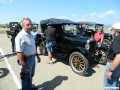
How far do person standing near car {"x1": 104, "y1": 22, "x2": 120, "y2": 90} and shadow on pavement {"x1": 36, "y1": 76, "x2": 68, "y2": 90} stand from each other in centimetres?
216

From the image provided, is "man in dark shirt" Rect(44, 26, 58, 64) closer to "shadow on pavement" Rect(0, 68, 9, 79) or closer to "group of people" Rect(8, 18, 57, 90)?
"shadow on pavement" Rect(0, 68, 9, 79)

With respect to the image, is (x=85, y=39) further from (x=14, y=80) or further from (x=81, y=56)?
(x=14, y=80)

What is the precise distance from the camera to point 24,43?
4.14 m

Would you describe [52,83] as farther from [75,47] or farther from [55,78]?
[75,47]

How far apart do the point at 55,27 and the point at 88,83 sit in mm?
3668

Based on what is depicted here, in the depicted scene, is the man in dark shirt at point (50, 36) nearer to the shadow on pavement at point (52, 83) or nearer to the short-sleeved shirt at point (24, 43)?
the shadow on pavement at point (52, 83)

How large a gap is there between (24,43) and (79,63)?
10.9 ft

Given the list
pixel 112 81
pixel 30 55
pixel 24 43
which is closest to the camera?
pixel 112 81

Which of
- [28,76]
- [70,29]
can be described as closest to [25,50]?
[28,76]

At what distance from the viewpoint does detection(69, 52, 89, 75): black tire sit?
666 cm

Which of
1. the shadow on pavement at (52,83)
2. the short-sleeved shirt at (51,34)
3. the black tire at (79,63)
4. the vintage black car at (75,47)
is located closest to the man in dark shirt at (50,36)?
the short-sleeved shirt at (51,34)

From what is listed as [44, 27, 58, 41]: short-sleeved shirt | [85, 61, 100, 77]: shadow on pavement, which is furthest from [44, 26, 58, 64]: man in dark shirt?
[85, 61, 100, 77]: shadow on pavement

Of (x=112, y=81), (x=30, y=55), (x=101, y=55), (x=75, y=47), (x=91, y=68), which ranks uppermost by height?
(x=30, y=55)

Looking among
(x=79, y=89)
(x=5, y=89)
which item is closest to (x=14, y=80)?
(x=5, y=89)
